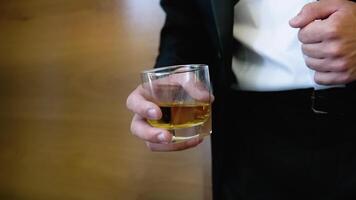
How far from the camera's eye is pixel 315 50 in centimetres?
46

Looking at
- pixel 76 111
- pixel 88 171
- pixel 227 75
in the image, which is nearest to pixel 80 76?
pixel 76 111

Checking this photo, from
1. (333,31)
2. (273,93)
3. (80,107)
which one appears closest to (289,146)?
(273,93)

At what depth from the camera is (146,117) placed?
470mm

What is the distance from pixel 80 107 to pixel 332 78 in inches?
27.7

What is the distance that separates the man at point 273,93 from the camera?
46cm

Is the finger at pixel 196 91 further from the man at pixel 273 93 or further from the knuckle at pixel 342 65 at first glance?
the knuckle at pixel 342 65

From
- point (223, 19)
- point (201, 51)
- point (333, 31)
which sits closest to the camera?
point (333, 31)

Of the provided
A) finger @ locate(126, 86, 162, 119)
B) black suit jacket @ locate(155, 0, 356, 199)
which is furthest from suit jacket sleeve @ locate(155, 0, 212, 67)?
finger @ locate(126, 86, 162, 119)

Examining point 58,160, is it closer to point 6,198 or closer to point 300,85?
point 6,198

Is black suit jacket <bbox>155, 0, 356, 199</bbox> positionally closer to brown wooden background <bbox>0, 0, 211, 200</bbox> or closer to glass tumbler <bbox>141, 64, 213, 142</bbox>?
glass tumbler <bbox>141, 64, 213, 142</bbox>

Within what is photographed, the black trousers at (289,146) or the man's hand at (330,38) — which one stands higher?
the man's hand at (330,38)

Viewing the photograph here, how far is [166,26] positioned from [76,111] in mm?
480

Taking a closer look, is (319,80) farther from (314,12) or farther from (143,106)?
(143,106)

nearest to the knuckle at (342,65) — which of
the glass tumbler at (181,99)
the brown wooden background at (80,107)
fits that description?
the glass tumbler at (181,99)
